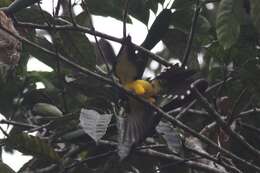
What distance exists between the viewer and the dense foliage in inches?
53.0

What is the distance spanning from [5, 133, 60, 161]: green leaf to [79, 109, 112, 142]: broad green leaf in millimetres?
131

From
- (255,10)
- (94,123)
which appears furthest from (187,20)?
(94,123)

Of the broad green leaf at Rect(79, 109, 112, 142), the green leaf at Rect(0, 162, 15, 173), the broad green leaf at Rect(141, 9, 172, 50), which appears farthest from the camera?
the broad green leaf at Rect(141, 9, 172, 50)

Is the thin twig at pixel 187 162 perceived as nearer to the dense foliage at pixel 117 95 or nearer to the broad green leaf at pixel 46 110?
the dense foliage at pixel 117 95

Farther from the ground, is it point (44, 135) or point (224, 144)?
point (44, 135)

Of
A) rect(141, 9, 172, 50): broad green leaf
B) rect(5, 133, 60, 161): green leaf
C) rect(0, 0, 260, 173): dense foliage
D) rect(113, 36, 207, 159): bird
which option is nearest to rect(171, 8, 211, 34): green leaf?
rect(0, 0, 260, 173): dense foliage

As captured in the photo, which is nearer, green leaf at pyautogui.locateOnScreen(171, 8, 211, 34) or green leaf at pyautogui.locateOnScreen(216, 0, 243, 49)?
green leaf at pyautogui.locateOnScreen(216, 0, 243, 49)

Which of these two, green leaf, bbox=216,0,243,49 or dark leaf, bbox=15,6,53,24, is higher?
dark leaf, bbox=15,6,53,24

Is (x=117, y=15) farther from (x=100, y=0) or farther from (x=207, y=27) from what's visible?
(x=207, y=27)

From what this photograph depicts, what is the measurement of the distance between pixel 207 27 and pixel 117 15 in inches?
9.2

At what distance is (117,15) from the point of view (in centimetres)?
162

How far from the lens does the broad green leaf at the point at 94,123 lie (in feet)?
3.98

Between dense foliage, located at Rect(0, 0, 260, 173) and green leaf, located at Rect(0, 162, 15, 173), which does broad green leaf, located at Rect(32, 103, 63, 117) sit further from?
green leaf, located at Rect(0, 162, 15, 173)

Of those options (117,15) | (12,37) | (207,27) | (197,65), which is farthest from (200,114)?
(12,37)
